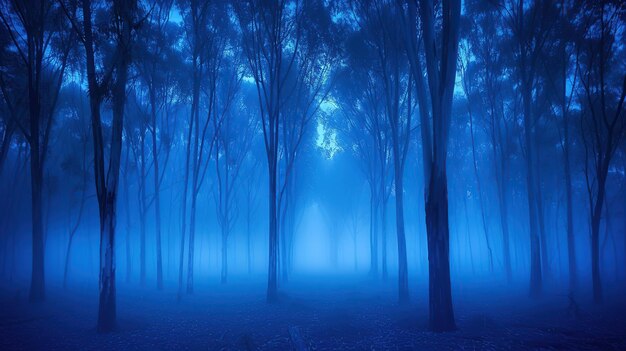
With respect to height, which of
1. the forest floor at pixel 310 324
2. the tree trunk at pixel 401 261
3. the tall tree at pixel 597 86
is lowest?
the forest floor at pixel 310 324

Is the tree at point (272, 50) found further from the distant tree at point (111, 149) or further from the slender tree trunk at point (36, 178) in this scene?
the slender tree trunk at point (36, 178)

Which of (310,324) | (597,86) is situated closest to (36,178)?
(310,324)

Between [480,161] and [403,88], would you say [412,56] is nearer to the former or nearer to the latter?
[403,88]

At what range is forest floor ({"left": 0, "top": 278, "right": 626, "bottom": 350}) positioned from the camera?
780 centimetres

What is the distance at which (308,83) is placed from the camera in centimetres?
1853

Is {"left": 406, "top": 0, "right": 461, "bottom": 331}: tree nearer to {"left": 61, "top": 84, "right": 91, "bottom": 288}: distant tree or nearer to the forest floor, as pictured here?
the forest floor

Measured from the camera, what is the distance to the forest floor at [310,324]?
25.6 ft

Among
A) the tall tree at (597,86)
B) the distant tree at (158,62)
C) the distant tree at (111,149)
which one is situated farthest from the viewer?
the distant tree at (158,62)

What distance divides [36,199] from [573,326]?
19372 millimetres

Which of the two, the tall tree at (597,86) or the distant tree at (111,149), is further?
the tall tree at (597,86)

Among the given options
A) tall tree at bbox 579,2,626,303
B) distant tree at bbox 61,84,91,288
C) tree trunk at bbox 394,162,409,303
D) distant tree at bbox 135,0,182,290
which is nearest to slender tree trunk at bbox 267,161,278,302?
tree trunk at bbox 394,162,409,303

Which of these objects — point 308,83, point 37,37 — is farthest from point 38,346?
point 308,83

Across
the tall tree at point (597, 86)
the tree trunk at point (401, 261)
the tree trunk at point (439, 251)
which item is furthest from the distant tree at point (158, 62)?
the tall tree at point (597, 86)

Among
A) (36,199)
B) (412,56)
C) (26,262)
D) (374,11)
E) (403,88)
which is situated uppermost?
(374,11)
